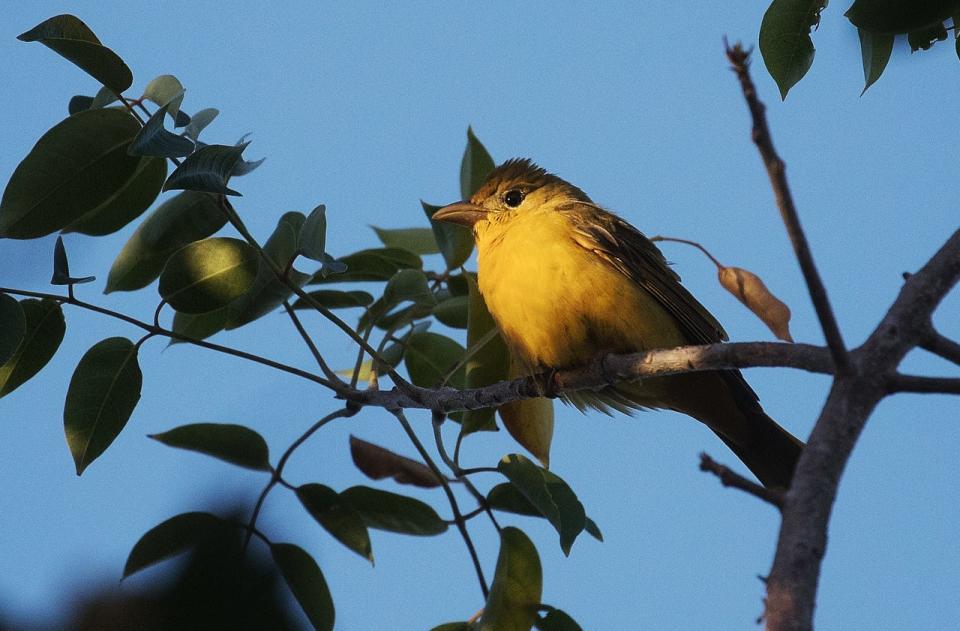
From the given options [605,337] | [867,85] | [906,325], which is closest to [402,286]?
[605,337]

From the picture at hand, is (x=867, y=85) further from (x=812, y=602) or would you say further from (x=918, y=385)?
(x=812, y=602)

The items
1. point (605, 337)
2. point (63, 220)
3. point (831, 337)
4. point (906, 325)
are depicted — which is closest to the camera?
point (831, 337)

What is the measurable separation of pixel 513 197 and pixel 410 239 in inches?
28.9

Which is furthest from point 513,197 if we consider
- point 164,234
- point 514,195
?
point 164,234

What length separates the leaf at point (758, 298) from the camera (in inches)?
117

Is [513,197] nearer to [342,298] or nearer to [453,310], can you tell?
[453,310]

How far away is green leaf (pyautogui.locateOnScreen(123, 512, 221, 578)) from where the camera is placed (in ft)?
3.14

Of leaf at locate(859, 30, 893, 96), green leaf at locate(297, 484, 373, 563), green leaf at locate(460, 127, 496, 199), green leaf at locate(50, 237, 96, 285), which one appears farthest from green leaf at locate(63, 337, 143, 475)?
leaf at locate(859, 30, 893, 96)

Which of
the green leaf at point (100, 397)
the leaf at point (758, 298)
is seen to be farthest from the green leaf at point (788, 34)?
the green leaf at point (100, 397)

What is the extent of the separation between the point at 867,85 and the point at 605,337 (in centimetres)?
129

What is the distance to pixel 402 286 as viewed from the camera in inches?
140

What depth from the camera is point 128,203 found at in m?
3.31

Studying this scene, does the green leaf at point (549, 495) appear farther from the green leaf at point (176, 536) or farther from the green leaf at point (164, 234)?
the green leaf at point (164, 234)

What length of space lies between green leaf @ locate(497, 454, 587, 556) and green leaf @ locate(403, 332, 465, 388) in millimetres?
909
